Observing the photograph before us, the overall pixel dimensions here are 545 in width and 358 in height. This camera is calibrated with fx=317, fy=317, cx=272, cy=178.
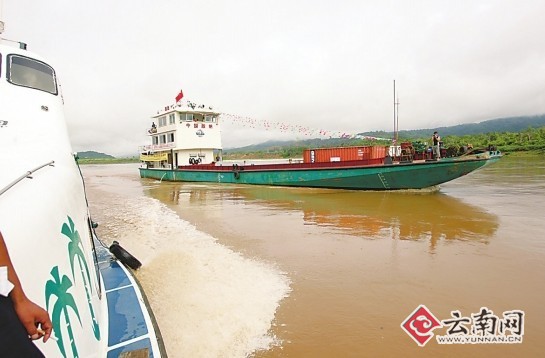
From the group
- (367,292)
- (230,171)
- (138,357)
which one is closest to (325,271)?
(367,292)

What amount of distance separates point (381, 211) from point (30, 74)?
37.4ft

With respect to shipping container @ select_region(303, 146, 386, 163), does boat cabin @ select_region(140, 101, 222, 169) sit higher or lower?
higher

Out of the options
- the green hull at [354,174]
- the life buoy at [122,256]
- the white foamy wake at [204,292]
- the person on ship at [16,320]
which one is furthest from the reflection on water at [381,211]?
the person on ship at [16,320]

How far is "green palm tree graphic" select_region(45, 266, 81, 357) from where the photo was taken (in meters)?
1.85

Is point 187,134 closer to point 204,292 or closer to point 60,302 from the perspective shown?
point 204,292

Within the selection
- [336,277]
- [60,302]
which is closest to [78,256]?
[60,302]

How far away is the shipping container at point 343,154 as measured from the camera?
18350mm

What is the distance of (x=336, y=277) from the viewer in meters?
5.84

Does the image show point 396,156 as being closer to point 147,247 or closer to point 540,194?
point 540,194

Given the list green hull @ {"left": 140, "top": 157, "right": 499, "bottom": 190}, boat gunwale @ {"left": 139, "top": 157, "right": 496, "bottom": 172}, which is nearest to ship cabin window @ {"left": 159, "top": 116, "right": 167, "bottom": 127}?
boat gunwale @ {"left": 139, "top": 157, "right": 496, "bottom": 172}

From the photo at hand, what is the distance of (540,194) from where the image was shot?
1461cm

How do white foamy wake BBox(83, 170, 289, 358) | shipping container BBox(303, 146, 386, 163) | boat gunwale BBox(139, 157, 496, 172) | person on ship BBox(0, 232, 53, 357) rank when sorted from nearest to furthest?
1. person on ship BBox(0, 232, 53, 357)
2. white foamy wake BBox(83, 170, 289, 358)
3. boat gunwale BBox(139, 157, 496, 172)
4. shipping container BBox(303, 146, 386, 163)

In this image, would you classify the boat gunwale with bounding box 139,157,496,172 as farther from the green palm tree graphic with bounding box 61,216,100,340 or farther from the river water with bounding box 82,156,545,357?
the green palm tree graphic with bounding box 61,216,100,340

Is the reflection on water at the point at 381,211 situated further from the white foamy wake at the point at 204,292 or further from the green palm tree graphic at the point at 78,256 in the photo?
the green palm tree graphic at the point at 78,256
